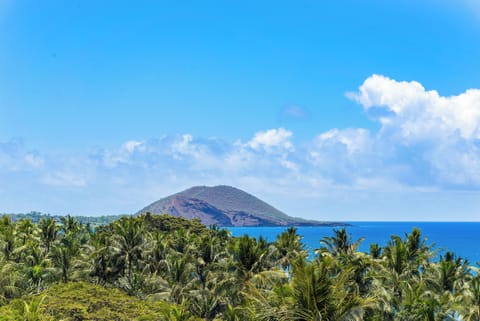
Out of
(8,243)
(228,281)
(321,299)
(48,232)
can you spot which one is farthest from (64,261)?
(321,299)

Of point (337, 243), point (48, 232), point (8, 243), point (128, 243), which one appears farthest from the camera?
point (48, 232)

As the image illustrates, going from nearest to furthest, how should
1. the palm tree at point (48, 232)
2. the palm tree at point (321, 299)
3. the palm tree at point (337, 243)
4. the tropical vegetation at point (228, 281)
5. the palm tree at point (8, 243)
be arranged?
the palm tree at point (321, 299)
the tropical vegetation at point (228, 281)
the palm tree at point (337, 243)
the palm tree at point (8, 243)
the palm tree at point (48, 232)

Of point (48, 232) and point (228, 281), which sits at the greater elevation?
point (48, 232)

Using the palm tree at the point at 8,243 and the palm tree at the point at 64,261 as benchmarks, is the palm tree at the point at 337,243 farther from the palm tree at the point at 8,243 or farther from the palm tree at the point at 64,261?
the palm tree at the point at 8,243

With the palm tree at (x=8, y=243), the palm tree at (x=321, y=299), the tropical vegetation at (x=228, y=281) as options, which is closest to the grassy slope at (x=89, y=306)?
the tropical vegetation at (x=228, y=281)

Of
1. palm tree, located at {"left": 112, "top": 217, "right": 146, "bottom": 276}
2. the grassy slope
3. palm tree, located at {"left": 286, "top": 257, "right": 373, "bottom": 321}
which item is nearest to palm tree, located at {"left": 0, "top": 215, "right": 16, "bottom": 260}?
palm tree, located at {"left": 112, "top": 217, "right": 146, "bottom": 276}

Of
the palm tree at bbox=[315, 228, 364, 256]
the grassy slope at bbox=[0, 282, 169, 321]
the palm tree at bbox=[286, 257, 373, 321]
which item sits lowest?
the grassy slope at bbox=[0, 282, 169, 321]

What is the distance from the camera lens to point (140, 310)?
37.4m

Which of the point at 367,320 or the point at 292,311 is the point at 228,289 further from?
the point at 292,311

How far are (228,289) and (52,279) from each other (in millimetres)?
23053

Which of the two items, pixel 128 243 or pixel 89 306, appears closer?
pixel 89 306

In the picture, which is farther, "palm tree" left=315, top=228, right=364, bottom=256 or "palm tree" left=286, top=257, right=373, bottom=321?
"palm tree" left=315, top=228, right=364, bottom=256

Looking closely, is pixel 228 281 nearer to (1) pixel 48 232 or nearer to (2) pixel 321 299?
(2) pixel 321 299

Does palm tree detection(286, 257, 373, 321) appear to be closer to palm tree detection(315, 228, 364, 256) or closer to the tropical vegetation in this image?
the tropical vegetation
